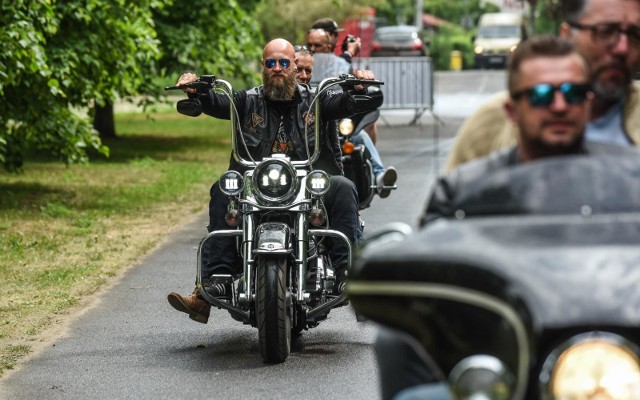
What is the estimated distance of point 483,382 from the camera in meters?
3.13

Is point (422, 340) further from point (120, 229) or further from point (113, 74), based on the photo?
point (113, 74)

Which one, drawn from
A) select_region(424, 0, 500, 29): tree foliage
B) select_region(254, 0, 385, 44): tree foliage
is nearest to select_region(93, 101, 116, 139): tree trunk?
select_region(254, 0, 385, 44): tree foliage

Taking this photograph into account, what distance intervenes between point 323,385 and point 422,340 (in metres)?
4.50

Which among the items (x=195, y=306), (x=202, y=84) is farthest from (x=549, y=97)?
(x=195, y=306)

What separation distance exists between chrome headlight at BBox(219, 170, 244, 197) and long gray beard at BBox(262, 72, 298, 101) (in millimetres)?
628

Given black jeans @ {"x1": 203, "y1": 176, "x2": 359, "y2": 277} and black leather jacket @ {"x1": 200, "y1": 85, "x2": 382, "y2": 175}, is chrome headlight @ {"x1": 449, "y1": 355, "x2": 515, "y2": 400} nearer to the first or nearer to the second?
black jeans @ {"x1": 203, "y1": 176, "x2": 359, "y2": 277}

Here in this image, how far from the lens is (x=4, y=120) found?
17.2 meters

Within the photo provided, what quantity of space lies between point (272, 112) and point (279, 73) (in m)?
0.23

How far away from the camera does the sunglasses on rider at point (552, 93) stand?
3.75 m

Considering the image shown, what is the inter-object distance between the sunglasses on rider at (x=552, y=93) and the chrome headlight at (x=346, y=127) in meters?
8.83

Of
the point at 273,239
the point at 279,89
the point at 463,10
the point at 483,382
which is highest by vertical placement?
the point at 483,382

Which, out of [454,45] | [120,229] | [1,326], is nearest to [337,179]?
[1,326]

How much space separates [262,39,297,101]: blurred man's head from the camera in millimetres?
8898

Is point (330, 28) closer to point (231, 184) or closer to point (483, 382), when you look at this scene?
point (231, 184)
